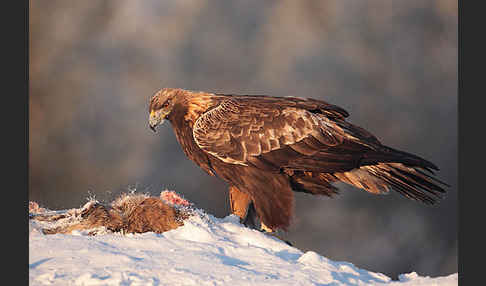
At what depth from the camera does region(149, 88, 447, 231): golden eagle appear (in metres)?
7.21

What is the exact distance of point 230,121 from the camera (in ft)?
24.5

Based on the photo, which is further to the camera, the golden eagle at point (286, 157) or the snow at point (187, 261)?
the golden eagle at point (286, 157)

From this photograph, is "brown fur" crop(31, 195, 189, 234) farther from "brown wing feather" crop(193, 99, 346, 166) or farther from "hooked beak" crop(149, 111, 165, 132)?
"hooked beak" crop(149, 111, 165, 132)

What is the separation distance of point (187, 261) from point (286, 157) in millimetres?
2637

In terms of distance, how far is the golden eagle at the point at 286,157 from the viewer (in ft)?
23.6

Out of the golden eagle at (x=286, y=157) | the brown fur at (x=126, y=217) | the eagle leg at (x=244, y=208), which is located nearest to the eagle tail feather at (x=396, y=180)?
the golden eagle at (x=286, y=157)

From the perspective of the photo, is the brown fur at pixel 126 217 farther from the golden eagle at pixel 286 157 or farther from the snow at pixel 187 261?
the golden eagle at pixel 286 157

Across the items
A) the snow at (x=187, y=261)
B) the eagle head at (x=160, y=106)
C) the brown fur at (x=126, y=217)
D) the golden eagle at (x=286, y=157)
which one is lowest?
the snow at (x=187, y=261)

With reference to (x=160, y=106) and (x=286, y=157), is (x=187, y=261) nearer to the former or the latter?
(x=286, y=157)

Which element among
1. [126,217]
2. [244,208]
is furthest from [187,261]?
[244,208]

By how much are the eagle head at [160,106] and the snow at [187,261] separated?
1.86 m

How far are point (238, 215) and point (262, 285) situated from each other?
2967 mm

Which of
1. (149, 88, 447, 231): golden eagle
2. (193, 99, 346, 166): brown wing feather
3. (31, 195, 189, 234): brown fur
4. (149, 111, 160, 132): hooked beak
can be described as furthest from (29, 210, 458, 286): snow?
(149, 111, 160, 132): hooked beak

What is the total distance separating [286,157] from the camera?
289 inches
